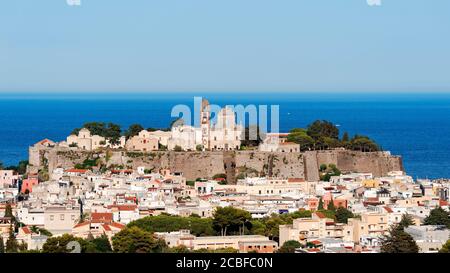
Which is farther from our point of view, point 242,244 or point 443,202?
point 443,202

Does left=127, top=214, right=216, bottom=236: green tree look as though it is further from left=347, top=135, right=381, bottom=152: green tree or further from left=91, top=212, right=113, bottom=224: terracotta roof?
left=347, top=135, right=381, bottom=152: green tree

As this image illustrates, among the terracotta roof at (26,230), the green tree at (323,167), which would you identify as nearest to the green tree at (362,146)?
the green tree at (323,167)

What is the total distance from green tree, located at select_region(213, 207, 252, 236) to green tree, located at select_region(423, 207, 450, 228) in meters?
1.88

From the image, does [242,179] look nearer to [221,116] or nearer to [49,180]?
[221,116]

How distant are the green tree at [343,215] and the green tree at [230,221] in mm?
1145

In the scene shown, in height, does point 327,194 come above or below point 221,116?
below

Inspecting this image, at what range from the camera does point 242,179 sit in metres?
15.9

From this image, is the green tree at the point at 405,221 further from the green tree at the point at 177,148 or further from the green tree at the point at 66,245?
the green tree at the point at 177,148

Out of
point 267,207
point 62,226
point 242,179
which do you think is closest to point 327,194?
point 267,207

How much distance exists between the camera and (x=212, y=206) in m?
12.7

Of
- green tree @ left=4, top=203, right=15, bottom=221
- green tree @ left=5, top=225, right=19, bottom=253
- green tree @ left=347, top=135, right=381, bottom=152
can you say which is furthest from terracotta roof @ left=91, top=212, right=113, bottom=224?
green tree @ left=347, top=135, right=381, bottom=152

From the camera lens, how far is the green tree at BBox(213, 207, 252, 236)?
35.7 feet

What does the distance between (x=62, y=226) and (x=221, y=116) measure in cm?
610

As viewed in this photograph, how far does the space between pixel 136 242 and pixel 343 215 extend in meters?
3.35
